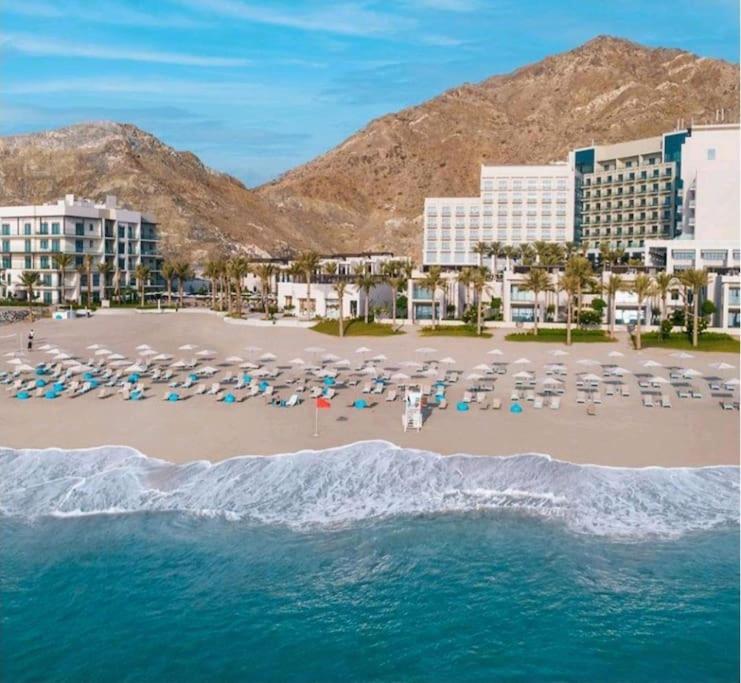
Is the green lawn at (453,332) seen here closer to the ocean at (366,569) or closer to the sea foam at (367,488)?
the sea foam at (367,488)

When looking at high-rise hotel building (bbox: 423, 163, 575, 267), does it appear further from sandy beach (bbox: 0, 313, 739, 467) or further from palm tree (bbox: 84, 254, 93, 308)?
sandy beach (bbox: 0, 313, 739, 467)

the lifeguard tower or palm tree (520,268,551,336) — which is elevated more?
palm tree (520,268,551,336)

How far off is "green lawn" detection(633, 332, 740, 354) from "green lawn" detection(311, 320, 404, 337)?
69.0 ft

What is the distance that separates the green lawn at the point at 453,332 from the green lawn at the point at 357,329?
109 inches

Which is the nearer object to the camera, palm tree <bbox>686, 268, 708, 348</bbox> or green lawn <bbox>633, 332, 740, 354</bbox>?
green lawn <bbox>633, 332, 740, 354</bbox>

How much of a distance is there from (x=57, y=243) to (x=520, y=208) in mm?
64985

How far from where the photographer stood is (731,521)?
2627cm

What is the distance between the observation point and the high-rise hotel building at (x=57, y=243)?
108375 mm

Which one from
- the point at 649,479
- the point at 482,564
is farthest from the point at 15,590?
the point at 649,479

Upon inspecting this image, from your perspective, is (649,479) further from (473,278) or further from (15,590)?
(473,278)

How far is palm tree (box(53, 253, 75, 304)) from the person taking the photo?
3930 inches

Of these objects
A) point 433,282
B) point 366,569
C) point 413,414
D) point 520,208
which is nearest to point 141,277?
point 433,282

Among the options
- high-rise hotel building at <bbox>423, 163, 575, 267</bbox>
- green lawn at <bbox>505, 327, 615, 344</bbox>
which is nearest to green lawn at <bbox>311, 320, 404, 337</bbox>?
green lawn at <bbox>505, 327, 615, 344</bbox>

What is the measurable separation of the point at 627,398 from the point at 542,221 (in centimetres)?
8350
